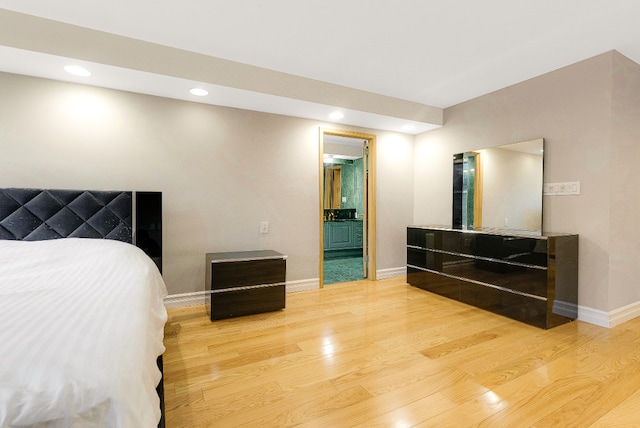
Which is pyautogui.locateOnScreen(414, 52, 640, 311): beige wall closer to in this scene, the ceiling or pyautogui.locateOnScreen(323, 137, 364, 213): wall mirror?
the ceiling

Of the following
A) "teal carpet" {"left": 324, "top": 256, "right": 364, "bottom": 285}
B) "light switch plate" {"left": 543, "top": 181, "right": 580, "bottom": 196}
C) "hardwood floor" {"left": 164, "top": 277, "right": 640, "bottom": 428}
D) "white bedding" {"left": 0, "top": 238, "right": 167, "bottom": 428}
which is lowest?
"hardwood floor" {"left": 164, "top": 277, "right": 640, "bottom": 428}

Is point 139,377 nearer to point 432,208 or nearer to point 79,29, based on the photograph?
point 79,29

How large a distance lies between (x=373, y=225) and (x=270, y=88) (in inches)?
86.9

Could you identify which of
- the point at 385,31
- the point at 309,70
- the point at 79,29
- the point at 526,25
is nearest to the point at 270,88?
the point at 309,70

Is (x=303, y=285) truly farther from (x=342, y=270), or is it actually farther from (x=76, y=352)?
(x=76, y=352)

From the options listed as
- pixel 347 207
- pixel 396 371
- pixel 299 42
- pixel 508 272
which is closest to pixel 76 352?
pixel 396 371

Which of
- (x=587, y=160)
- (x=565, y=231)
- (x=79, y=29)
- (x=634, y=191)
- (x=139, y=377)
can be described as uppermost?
(x=79, y=29)

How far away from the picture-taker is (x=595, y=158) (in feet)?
8.25

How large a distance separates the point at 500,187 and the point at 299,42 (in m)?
2.60

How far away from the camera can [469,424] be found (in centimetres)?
136

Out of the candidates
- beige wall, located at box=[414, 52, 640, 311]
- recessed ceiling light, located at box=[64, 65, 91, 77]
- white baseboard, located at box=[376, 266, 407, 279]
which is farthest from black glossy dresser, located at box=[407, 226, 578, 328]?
recessed ceiling light, located at box=[64, 65, 91, 77]

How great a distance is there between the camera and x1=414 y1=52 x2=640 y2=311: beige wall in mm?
2459

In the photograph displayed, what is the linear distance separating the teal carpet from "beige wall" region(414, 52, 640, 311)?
245cm

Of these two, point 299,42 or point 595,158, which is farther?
point 595,158
